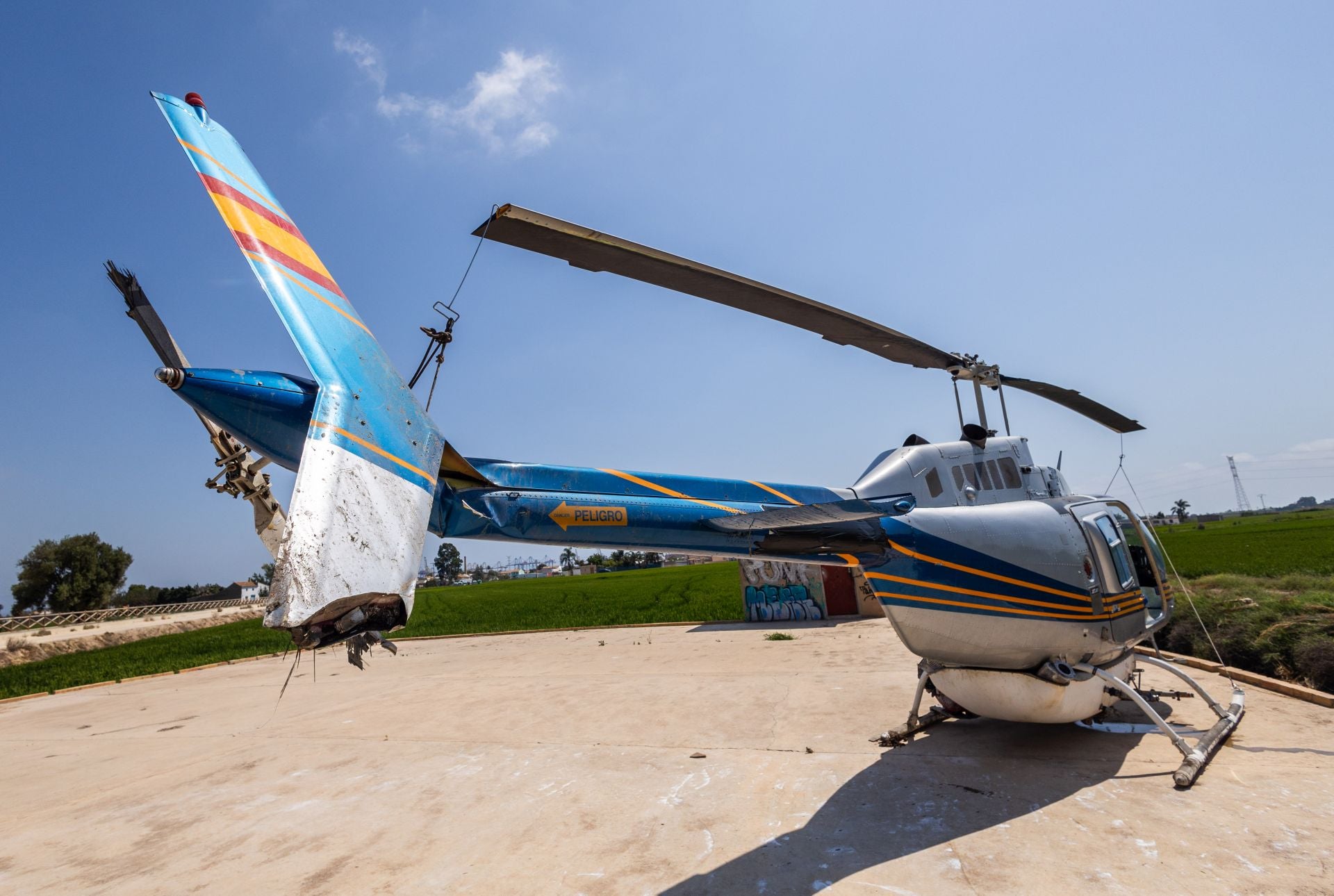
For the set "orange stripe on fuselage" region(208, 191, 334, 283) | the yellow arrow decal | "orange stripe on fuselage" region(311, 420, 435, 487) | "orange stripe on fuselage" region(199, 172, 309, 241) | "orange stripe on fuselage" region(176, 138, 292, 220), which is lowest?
the yellow arrow decal

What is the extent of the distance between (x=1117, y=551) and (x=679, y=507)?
5728 mm

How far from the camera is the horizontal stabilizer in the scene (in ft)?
19.6

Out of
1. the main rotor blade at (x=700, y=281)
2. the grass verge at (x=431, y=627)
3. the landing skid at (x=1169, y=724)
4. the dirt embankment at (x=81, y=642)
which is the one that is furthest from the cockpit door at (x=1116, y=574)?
the dirt embankment at (x=81, y=642)

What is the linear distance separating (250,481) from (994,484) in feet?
26.3

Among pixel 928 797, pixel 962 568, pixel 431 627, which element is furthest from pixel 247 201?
pixel 431 627

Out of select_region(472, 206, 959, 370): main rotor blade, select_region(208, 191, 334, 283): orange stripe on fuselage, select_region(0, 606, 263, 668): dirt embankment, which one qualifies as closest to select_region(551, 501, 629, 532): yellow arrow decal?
select_region(472, 206, 959, 370): main rotor blade

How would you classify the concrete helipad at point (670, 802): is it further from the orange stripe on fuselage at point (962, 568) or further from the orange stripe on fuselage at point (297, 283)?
the orange stripe on fuselage at point (297, 283)

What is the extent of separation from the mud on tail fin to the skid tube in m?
7.02

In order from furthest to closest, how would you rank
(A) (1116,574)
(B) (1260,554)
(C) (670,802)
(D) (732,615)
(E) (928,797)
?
(B) (1260,554) < (D) (732,615) < (A) (1116,574) < (C) (670,802) < (E) (928,797)

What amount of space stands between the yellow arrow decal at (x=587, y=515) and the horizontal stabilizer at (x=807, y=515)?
3.05 ft

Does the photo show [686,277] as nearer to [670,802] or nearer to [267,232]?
[267,232]

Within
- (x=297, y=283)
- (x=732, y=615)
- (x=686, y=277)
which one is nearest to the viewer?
(x=297, y=283)

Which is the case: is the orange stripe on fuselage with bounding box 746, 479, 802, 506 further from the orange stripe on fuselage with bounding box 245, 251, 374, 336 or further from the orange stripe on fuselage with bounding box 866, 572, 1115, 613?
the orange stripe on fuselage with bounding box 245, 251, 374, 336

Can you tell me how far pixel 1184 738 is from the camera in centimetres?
668
